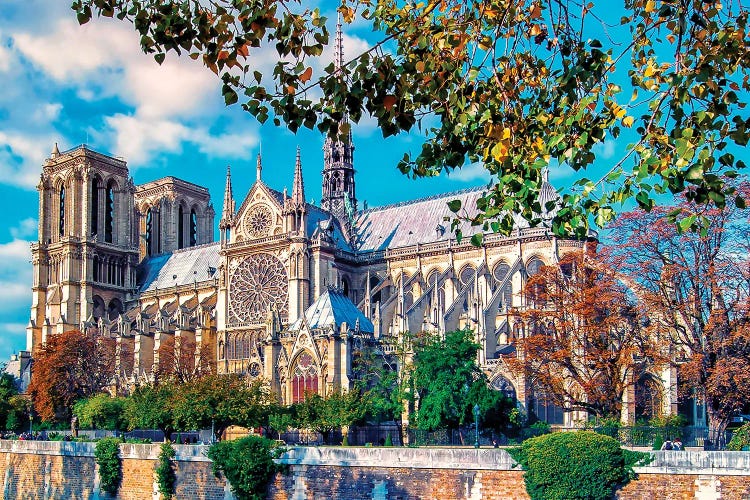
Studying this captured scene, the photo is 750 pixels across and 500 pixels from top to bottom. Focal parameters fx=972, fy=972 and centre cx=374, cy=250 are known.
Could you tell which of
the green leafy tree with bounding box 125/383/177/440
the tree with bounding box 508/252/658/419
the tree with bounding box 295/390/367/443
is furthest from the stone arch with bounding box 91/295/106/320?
the tree with bounding box 508/252/658/419

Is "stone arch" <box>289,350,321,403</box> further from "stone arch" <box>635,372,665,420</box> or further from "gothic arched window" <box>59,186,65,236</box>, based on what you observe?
"gothic arched window" <box>59,186,65,236</box>

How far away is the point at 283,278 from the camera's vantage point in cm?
6831

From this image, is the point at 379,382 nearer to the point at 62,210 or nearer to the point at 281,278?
the point at 281,278

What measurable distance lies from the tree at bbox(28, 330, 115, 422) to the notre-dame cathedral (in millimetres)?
3422

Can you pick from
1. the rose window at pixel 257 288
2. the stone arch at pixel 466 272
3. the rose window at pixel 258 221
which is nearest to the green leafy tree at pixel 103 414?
the rose window at pixel 257 288

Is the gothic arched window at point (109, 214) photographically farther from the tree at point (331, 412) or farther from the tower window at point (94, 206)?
the tree at point (331, 412)

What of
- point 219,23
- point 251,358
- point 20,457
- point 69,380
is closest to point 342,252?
point 251,358

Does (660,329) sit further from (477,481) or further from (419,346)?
(419,346)

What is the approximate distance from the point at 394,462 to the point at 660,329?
11509 millimetres

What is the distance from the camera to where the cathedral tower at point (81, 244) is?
8638 cm

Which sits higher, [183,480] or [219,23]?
[219,23]

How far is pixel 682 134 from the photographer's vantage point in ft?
35.7

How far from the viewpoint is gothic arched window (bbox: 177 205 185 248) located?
347ft

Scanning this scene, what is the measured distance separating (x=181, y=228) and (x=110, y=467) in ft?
215
